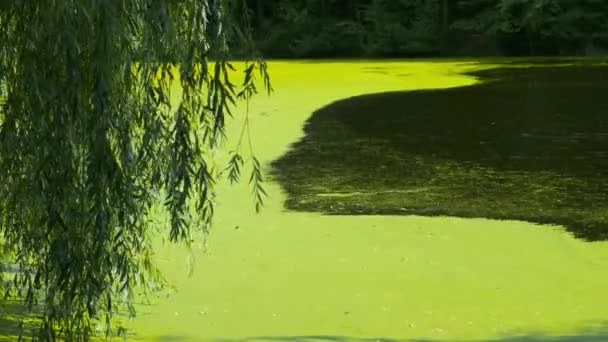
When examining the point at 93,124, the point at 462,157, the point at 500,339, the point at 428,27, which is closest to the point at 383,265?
the point at 500,339

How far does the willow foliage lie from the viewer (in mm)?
3727

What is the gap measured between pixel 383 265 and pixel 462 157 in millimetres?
4824

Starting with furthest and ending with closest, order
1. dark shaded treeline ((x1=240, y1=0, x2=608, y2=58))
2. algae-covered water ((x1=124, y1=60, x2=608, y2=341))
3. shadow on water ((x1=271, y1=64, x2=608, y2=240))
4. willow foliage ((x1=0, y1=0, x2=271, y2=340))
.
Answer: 1. dark shaded treeline ((x1=240, y1=0, x2=608, y2=58))
2. shadow on water ((x1=271, y1=64, x2=608, y2=240))
3. algae-covered water ((x1=124, y1=60, x2=608, y2=341))
4. willow foliage ((x1=0, y1=0, x2=271, y2=340))

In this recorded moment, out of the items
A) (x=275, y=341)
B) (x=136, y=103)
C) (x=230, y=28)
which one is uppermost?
(x=230, y=28)

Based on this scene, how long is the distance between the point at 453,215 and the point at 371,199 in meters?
0.98

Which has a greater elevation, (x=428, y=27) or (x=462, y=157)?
(x=428, y=27)

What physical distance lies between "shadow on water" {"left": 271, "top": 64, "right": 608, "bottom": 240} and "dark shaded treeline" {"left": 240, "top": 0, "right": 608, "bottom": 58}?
35.6ft

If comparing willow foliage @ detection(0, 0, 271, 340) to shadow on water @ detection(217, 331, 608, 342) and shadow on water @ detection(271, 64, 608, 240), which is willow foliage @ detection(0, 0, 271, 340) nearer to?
shadow on water @ detection(217, 331, 608, 342)

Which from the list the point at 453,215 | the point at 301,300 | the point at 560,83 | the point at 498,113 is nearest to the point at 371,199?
the point at 453,215

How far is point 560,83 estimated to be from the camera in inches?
768

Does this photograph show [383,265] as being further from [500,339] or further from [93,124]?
[93,124]

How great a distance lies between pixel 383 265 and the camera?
7012 millimetres

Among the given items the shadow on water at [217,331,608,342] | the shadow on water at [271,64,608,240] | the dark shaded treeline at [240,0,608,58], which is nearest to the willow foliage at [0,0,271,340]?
the shadow on water at [217,331,608,342]

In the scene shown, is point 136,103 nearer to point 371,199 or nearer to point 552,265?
point 552,265
